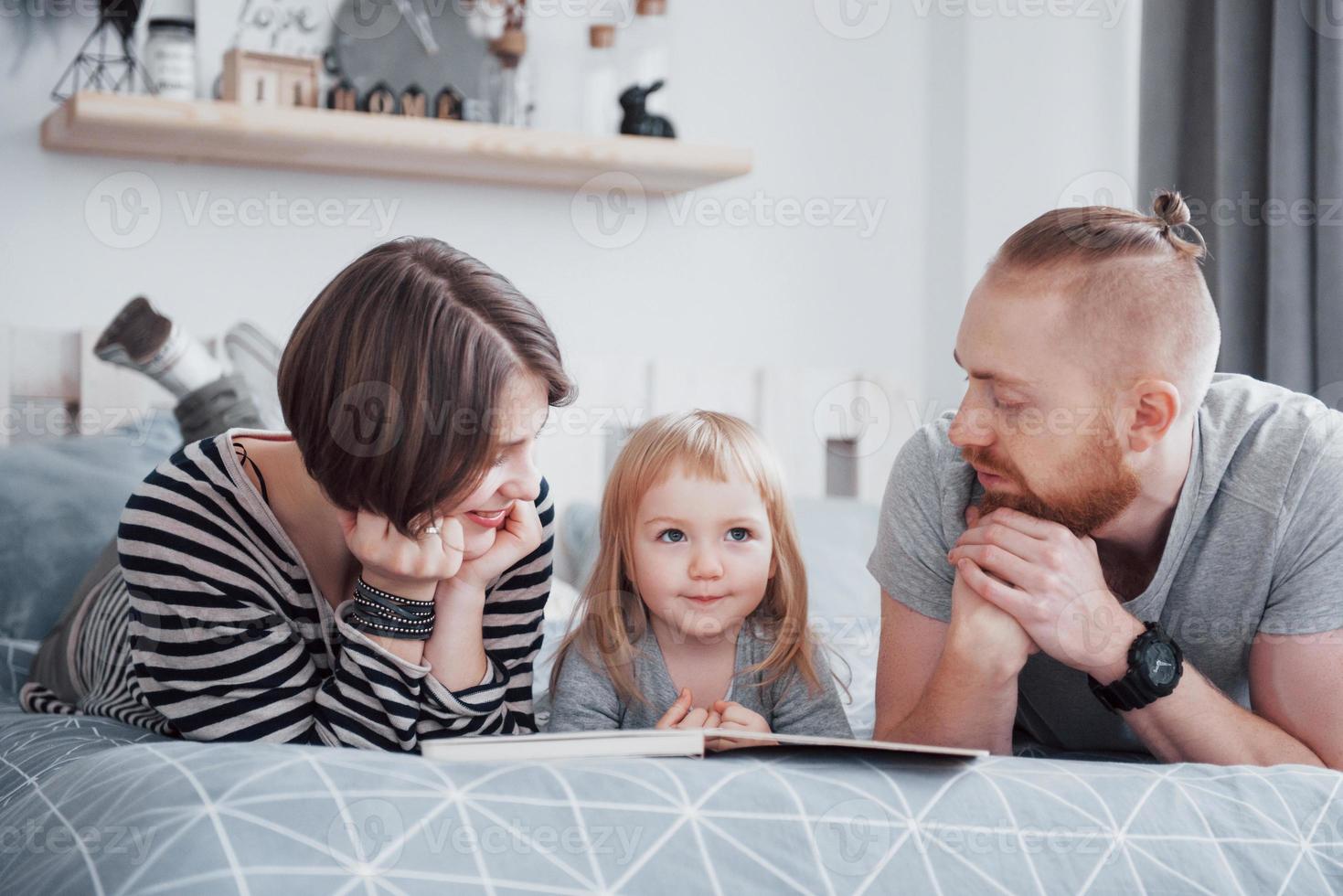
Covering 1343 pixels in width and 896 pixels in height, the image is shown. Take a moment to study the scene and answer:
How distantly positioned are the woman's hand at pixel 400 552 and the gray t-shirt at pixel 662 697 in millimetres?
245

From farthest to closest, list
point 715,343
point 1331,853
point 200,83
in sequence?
point 715,343 < point 200,83 < point 1331,853

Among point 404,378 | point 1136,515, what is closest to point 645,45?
point 1136,515

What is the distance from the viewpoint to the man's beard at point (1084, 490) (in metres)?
1.08

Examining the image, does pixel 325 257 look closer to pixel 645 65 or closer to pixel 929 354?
pixel 645 65

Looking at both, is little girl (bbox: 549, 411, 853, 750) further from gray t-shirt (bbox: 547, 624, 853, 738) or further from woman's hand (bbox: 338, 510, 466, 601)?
woman's hand (bbox: 338, 510, 466, 601)

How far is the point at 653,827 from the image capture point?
754 millimetres

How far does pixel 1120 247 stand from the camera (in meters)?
1.10

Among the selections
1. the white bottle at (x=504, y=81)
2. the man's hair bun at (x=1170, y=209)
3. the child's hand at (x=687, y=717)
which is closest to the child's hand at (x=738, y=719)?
the child's hand at (x=687, y=717)

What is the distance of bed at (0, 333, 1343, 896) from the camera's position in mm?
698

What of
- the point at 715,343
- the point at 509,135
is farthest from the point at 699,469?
the point at 715,343

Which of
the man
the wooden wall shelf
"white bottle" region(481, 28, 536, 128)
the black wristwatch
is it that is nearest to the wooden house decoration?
the wooden wall shelf

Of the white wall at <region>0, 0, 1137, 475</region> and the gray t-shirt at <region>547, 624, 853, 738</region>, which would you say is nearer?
the gray t-shirt at <region>547, 624, 853, 738</region>

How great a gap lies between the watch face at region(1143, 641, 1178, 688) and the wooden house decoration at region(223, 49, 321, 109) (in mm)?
1712

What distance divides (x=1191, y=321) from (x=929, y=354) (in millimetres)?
1669
